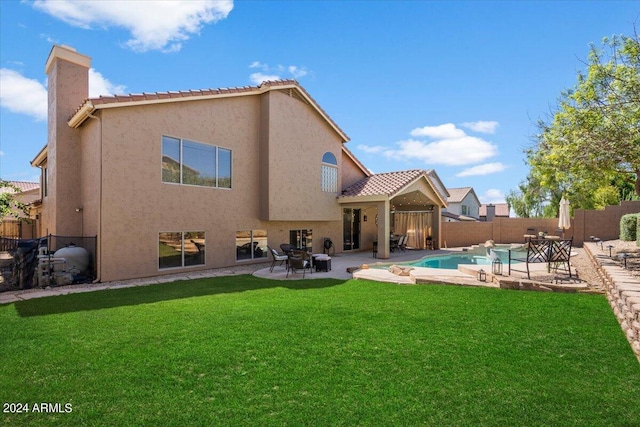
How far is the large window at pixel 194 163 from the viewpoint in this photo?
14328 mm

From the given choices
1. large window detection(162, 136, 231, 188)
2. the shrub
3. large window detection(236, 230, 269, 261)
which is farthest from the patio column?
the shrub

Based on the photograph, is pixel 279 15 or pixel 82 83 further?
pixel 279 15

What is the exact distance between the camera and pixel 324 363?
5.12 m

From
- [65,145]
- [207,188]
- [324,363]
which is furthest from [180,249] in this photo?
[324,363]

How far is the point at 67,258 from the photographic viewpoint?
12961 mm

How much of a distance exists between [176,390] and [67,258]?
1167 centimetres

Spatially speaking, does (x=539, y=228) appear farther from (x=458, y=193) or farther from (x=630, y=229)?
(x=458, y=193)

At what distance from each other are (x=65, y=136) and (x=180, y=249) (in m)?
7.17

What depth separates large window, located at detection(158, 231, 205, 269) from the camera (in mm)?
14148

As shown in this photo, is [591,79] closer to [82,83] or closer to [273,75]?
[273,75]

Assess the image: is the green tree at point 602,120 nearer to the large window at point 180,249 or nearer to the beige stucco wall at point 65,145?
the large window at point 180,249

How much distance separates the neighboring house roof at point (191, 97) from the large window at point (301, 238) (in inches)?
268

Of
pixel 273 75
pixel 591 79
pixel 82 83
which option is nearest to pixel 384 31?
pixel 273 75

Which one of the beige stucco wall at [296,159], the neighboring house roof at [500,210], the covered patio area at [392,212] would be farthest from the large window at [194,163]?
the neighboring house roof at [500,210]
